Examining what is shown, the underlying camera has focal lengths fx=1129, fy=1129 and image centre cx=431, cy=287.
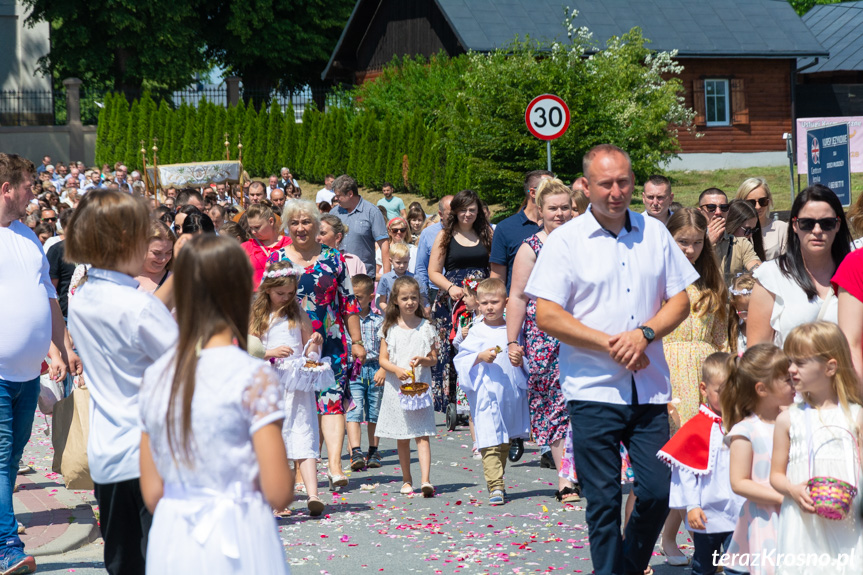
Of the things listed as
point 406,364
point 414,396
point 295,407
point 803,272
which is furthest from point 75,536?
point 803,272

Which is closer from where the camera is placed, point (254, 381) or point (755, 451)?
point (254, 381)

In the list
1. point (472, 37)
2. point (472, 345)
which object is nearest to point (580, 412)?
point (472, 345)

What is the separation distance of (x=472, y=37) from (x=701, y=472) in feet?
113

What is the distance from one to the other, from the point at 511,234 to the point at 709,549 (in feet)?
13.5

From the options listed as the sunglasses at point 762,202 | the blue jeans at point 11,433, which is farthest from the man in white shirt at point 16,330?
the sunglasses at point 762,202

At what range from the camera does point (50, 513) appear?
26.3 ft

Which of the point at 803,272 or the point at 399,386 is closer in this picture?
the point at 803,272

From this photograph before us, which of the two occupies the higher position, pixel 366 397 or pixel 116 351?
pixel 116 351

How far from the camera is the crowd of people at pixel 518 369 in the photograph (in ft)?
10.7

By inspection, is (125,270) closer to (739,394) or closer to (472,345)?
(739,394)

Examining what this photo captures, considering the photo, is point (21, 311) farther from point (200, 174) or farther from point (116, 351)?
point (200, 174)

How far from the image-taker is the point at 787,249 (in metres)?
5.53

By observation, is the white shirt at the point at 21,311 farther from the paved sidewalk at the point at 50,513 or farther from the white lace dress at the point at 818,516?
the white lace dress at the point at 818,516

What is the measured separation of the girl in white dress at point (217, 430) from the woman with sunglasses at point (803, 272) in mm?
3057
